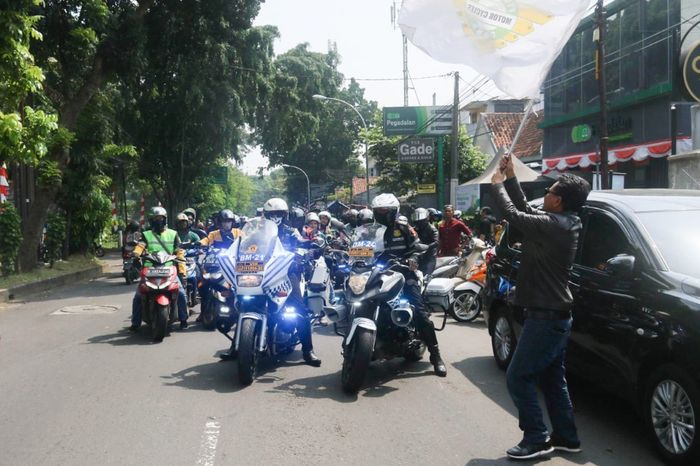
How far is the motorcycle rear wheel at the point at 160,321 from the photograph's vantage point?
27.8 ft

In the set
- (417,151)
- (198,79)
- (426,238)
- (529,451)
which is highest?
(198,79)

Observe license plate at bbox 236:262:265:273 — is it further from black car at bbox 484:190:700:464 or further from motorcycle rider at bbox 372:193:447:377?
black car at bbox 484:190:700:464

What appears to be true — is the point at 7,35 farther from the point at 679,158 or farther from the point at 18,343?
the point at 679,158

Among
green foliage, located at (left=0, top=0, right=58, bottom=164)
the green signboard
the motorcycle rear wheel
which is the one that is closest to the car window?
the motorcycle rear wheel

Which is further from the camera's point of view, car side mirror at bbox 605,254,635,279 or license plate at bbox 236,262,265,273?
license plate at bbox 236,262,265,273

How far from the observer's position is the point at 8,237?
14.3 meters

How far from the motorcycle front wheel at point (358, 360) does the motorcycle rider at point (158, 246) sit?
13.1ft

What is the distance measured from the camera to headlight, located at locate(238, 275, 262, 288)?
6.42 metres

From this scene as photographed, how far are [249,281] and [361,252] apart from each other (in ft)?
3.93

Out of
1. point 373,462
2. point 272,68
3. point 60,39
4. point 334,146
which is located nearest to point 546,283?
point 373,462

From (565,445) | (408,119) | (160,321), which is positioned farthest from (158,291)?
(408,119)

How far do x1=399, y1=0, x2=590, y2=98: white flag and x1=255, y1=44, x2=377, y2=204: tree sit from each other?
21.1 metres

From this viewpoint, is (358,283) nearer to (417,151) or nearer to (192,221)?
(192,221)

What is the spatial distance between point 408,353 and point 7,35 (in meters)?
7.63
